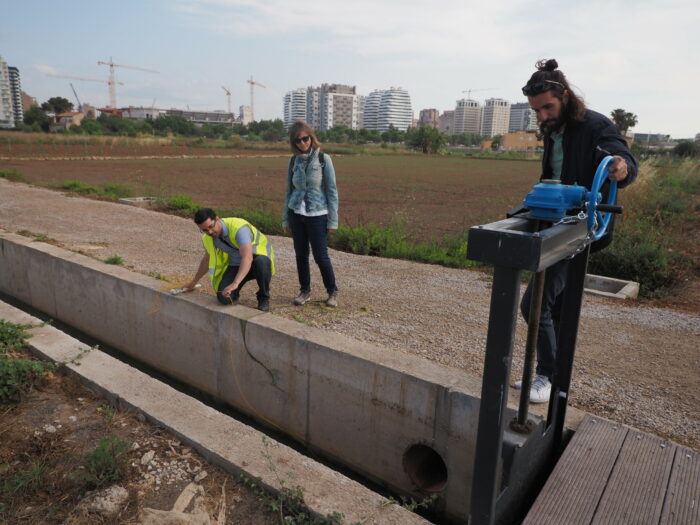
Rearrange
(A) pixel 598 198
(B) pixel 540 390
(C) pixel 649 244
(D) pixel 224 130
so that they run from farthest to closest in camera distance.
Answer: (D) pixel 224 130, (C) pixel 649 244, (B) pixel 540 390, (A) pixel 598 198

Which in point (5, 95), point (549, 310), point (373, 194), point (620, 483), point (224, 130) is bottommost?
point (373, 194)

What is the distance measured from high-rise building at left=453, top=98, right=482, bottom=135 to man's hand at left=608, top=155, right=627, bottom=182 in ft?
649

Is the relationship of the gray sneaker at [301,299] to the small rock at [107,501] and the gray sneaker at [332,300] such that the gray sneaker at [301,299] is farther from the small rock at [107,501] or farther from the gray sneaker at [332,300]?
the small rock at [107,501]

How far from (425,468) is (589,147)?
116 inches

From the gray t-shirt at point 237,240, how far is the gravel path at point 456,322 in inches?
30.6

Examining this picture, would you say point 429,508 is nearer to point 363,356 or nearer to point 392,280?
point 363,356

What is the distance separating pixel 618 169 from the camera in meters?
2.20

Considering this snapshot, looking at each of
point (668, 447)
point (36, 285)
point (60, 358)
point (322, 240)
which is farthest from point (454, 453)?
point (36, 285)

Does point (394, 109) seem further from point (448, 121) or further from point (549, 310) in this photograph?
point (549, 310)

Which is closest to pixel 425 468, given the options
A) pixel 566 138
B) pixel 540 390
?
pixel 540 390

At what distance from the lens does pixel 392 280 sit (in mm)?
7199

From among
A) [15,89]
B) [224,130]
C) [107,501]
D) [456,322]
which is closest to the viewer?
[107,501]

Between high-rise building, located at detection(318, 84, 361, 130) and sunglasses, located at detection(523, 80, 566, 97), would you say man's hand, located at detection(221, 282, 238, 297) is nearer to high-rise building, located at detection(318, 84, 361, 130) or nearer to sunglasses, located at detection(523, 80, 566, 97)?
sunglasses, located at detection(523, 80, 566, 97)

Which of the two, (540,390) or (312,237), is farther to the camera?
(312,237)
